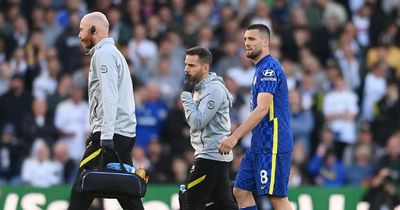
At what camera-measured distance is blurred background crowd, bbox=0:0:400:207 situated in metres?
19.2

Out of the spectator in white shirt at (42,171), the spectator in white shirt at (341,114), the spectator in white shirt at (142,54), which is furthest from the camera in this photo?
the spectator in white shirt at (142,54)

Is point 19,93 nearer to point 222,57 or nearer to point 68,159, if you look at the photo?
point 68,159

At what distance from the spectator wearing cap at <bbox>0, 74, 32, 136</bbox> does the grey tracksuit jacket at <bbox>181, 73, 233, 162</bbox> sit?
26.1ft

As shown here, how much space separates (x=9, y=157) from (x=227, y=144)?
8.91 meters

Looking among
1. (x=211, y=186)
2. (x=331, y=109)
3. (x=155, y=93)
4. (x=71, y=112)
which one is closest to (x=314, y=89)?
(x=331, y=109)

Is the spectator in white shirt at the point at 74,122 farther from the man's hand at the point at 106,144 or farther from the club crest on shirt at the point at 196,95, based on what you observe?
the man's hand at the point at 106,144

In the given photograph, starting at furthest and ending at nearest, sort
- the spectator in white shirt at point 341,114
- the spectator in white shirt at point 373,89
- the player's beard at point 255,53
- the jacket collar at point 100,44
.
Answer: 1. the spectator in white shirt at point 373,89
2. the spectator in white shirt at point 341,114
3. the player's beard at point 255,53
4. the jacket collar at point 100,44

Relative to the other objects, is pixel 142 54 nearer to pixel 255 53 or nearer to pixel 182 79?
pixel 182 79

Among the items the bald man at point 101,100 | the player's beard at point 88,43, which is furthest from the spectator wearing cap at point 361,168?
the player's beard at point 88,43

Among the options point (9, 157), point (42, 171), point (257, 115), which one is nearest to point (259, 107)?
point (257, 115)

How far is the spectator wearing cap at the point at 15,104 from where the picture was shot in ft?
63.9

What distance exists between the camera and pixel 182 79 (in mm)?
20109

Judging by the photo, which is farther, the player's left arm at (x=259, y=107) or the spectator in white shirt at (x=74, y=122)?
the spectator in white shirt at (x=74, y=122)

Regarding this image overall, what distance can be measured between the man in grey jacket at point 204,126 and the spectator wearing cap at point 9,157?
7.82 meters
